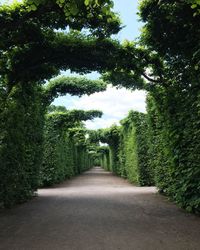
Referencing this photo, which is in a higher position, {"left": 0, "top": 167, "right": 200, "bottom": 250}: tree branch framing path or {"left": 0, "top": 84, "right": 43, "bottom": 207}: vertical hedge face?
{"left": 0, "top": 84, "right": 43, "bottom": 207}: vertical hedge face

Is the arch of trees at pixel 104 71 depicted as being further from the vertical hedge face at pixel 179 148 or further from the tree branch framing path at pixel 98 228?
the tree branch framing path at pixel 98 228

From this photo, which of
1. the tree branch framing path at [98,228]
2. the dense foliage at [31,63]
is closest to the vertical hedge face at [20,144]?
the dense foliage at [31,63]

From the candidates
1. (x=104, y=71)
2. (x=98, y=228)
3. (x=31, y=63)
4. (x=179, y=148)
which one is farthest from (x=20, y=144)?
(x=98, y=228)

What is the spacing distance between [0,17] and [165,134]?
654 centimetres

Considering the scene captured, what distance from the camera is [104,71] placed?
45.7 feet

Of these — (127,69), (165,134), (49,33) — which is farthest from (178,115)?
(49,33)

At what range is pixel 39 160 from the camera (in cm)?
1508

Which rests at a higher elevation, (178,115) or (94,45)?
(94,45)

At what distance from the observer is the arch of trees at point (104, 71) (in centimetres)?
962

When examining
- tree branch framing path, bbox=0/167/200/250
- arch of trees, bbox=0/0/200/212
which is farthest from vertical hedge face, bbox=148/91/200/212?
tree branch framing path, bbox=0/167/200/250

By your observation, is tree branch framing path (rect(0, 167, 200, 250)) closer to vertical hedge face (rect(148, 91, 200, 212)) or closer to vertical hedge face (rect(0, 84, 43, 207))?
vertical hedge face (rect(148, 91, 200, 212))

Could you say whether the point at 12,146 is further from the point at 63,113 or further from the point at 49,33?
the point at 63,113

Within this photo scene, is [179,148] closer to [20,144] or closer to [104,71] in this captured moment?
[104,71]

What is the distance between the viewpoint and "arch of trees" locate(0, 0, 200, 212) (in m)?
9.62
